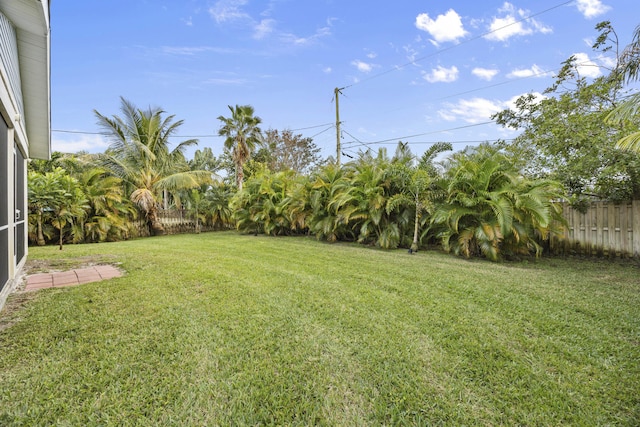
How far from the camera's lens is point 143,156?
1291cm

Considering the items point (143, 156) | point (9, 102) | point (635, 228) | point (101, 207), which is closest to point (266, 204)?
point (101, 207)

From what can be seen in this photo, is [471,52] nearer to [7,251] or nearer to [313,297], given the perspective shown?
[313,297]

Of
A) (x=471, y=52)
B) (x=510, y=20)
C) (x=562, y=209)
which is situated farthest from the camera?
(x=471, y=52)

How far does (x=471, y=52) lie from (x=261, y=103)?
10879 millimetres

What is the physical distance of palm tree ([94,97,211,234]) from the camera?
12498 mm

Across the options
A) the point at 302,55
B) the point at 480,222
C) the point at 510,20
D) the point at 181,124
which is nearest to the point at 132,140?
the point at 181,124

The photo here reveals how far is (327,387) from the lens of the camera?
1881 mm

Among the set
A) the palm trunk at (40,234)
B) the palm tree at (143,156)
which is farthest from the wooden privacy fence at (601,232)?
the palm trunk at (40,234)

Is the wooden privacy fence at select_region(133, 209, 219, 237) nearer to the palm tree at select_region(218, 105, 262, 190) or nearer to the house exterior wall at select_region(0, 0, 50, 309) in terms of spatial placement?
the palm tree at select_region(218, 105, 262, 190)

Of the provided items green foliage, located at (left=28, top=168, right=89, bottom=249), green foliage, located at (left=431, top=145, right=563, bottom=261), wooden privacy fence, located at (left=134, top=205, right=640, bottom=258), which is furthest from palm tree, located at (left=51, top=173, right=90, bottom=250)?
wooden privacy fence, located at (left=134, top=205, right=640, bottom=258)

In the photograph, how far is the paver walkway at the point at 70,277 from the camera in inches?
158

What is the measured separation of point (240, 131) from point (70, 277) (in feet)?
38.3

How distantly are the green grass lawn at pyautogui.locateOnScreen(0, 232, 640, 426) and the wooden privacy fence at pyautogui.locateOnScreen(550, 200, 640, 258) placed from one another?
3.37 m

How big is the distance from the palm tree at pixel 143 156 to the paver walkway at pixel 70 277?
8.36 meters
